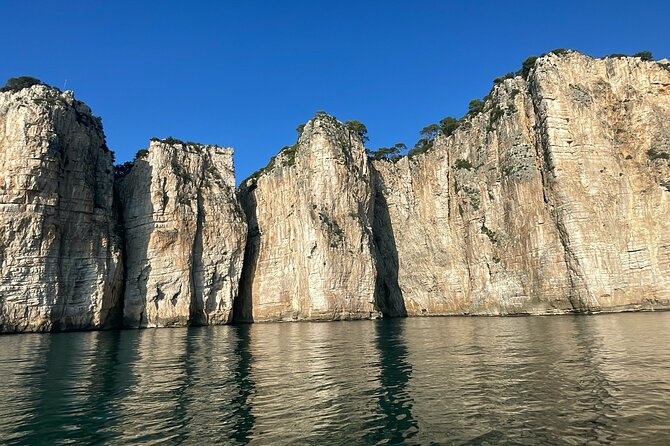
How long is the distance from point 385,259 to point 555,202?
2583 centimetres

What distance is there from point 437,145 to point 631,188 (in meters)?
27.3

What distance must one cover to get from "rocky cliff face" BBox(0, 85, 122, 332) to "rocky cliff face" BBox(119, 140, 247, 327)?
3.44 m

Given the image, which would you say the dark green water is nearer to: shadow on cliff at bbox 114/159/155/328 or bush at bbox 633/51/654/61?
shadow on cliff at bbox 114/159/155/328

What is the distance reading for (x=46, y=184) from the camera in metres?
45.4

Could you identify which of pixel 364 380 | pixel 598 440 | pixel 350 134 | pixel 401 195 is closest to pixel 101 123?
pixel 350 134

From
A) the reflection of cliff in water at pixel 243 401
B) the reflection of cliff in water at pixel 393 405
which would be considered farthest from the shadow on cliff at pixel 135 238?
the reflection of cliff in water at pixel 393 405

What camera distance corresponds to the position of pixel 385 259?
229 ft

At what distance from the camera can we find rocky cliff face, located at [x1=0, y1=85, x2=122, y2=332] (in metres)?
43.5

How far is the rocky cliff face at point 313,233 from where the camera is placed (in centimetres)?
5784

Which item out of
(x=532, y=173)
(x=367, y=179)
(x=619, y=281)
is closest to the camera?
(x=619, y=281)

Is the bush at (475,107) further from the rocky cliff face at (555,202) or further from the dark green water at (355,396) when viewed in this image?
the dark green water at (355,396)

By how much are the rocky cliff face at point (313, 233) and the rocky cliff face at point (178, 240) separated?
16.0 ft

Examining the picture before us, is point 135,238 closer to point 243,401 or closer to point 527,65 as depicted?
point 243,401

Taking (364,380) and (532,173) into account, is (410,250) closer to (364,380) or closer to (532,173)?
(532,173)
